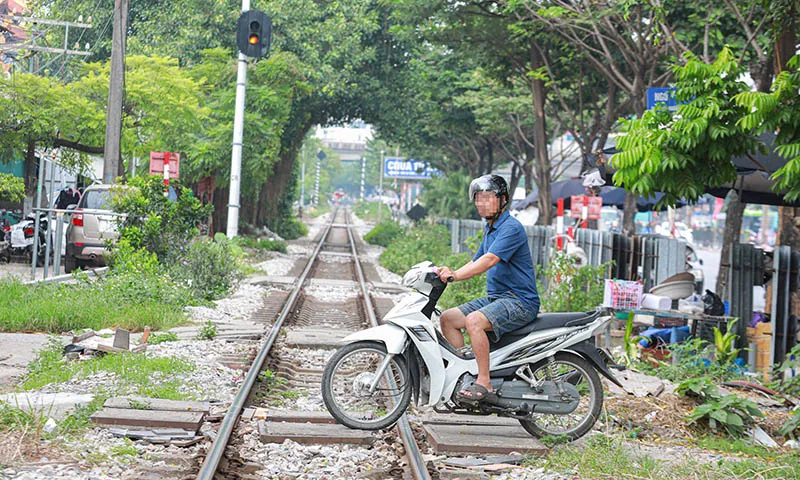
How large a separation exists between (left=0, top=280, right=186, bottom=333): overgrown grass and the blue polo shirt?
6.28 m

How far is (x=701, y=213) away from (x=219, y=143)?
273 feet

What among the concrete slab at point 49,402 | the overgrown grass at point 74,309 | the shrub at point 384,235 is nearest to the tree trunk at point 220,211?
the shrub at point 384,235

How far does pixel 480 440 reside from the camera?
6910mm

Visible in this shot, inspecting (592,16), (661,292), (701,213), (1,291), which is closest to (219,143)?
(592,16)

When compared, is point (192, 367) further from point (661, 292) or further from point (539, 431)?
point (661, 292)

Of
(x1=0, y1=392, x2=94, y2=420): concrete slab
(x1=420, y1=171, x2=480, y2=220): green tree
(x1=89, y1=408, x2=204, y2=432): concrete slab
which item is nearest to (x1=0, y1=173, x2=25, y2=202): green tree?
(x1=0, y1=392, x2=94, y2=420): concrete slab

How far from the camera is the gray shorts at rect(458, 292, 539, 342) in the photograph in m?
6.73

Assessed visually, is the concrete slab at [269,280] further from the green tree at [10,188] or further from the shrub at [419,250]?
the green tree at [10,188]

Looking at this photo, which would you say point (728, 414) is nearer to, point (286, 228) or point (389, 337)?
point (389, 337)

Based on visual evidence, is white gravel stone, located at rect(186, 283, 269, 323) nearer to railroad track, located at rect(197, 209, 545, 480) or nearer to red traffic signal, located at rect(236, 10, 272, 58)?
railroad track, located at rect(197, 209, 545, 480)

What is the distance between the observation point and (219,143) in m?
28.1

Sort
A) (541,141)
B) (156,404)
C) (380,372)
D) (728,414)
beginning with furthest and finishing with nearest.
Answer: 1. (541,141)
2. (728,414)
3. (156,404)
4. (380,372)

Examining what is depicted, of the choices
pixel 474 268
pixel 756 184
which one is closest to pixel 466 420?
pixel 474 268

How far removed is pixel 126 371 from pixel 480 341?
11.5 ft
